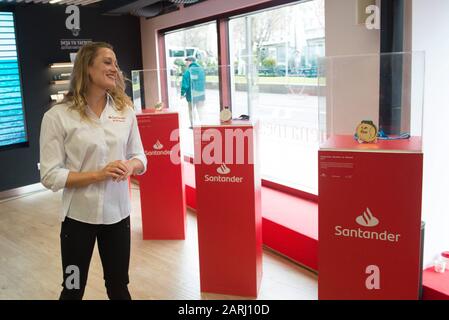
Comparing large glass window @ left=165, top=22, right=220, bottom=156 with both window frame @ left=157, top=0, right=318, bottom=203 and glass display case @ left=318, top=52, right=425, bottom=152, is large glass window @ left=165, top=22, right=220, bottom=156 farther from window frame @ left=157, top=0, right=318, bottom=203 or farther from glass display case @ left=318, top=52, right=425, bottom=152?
glass display case @ left=318, top=52, right=425, bottom=152

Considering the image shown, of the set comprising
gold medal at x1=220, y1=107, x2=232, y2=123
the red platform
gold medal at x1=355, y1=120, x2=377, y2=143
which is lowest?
the red platform

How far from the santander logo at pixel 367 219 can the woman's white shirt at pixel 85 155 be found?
3.89 feet

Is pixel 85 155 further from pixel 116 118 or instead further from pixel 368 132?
pixel 368 132

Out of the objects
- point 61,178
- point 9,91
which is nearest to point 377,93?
point 61,178

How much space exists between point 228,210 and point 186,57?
12.5 feet

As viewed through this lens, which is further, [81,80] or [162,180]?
[162,180]

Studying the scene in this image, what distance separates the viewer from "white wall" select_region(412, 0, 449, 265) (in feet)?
9.34

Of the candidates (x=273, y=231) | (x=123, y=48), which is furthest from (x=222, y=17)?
(x=273, y=231)

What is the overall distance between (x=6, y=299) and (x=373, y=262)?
2624 millimetres

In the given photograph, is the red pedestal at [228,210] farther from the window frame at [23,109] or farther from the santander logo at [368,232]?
the window frame at [23,109]

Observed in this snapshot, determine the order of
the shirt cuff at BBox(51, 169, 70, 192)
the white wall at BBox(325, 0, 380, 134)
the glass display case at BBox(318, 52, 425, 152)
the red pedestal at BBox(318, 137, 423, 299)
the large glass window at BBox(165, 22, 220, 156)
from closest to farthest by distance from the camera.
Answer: the shirt cuff at BBox(51, 169, 70, 192) → the red pedestal at BBox(318, 137, 423, 299) → the glass display case at BBox(318, 52, 425, 152) → the white wall at BBox(325, 0, 380, 134) → the large glass window at BBox(165, 22, 220, 156)

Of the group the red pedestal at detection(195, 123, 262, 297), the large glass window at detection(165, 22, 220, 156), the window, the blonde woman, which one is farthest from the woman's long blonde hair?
the window

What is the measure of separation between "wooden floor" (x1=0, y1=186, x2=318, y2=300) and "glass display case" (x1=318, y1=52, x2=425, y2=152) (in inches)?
53.0

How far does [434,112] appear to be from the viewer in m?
2.92
